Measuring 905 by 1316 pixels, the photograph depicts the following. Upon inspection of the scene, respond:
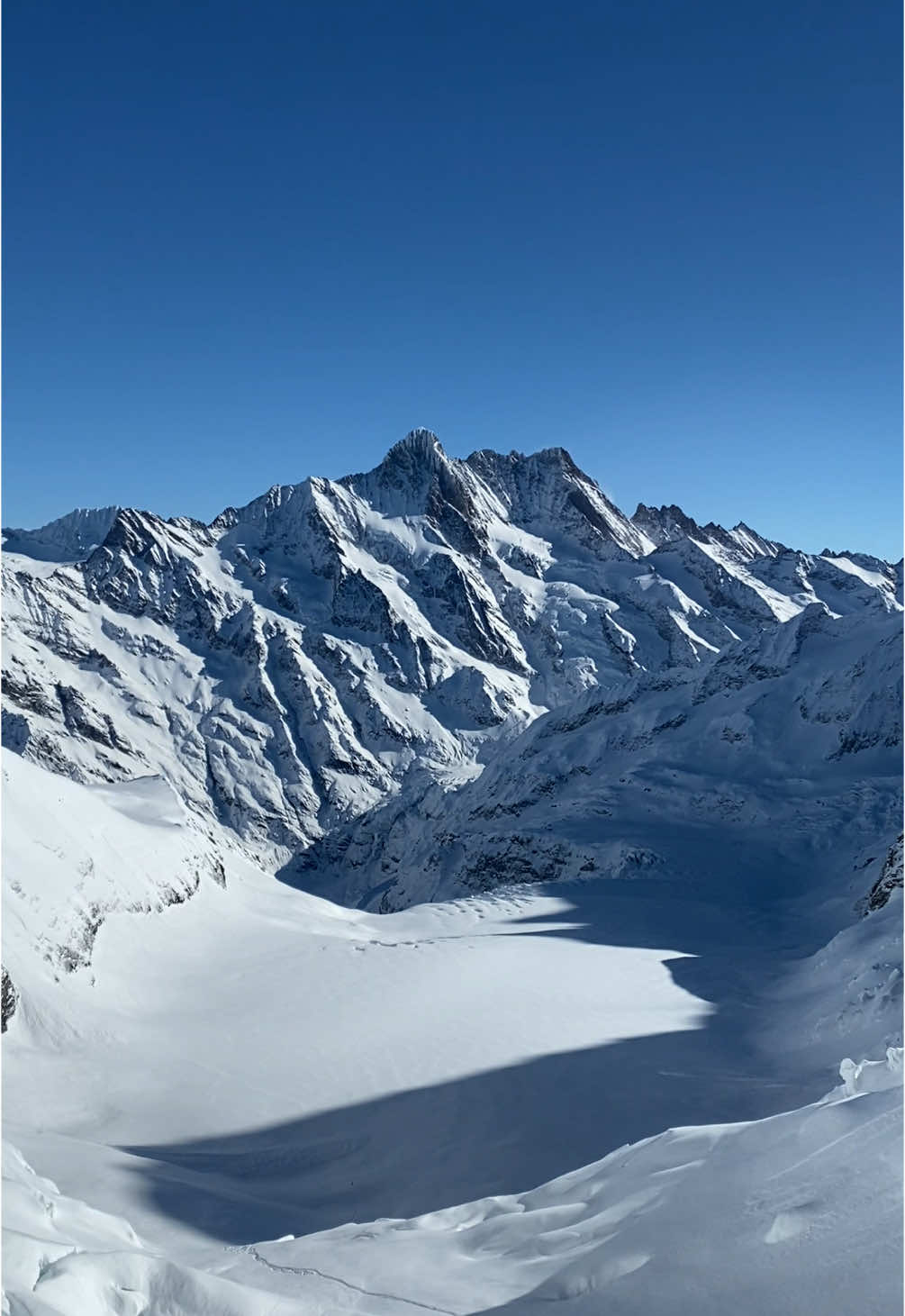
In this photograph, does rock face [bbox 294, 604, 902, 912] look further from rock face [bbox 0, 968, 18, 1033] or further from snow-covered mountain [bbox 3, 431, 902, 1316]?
rock face [bbox 0, 968, 18, 1033]

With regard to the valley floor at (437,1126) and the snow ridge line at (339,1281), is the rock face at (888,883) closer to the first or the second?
the valley floor at (437,1126)

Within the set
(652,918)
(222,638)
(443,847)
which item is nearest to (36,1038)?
(652,918)

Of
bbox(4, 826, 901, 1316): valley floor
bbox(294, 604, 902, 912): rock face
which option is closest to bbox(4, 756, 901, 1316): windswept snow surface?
bbox(4, 826, 901, 1316): valley floor

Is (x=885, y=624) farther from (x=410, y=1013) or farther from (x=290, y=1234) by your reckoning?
(x=290, y=1234)

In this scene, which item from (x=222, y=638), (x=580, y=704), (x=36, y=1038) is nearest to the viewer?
(x=36, y=1038)

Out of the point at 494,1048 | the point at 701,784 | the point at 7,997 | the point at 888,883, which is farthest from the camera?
the point at 701,784

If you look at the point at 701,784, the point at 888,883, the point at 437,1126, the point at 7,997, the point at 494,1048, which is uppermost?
the point at 701,784

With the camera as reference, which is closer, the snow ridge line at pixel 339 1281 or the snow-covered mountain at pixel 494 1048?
the snow-covered mountain at pixel 494 1048

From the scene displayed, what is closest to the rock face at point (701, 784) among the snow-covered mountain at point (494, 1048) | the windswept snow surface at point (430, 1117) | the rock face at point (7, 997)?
the snow-covered mountain at point (494, 1048)

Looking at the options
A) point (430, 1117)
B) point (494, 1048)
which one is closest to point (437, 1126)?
point (430, 1117)

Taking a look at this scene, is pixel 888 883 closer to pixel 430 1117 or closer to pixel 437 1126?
pixel 430 1117

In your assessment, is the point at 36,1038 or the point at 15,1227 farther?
the point at 36,1038
